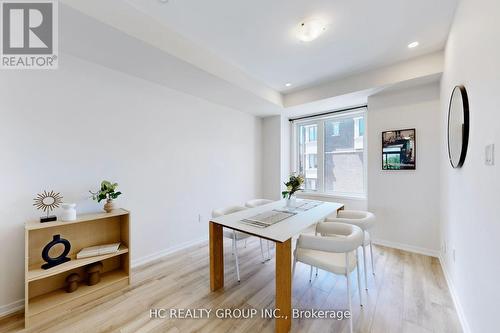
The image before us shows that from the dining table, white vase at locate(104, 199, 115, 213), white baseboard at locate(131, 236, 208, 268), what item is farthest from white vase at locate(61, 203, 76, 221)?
the dining table

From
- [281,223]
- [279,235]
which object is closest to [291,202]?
[281,223]

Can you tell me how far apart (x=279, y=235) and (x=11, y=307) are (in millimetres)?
2466

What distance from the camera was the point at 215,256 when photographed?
6.65 ft

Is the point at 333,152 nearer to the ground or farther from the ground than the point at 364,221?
farther from the ground

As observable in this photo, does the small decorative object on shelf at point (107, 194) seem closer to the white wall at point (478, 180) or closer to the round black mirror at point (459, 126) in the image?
the white wall at point (478, 180)

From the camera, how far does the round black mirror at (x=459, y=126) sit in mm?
1512

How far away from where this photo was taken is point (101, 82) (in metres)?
2.28

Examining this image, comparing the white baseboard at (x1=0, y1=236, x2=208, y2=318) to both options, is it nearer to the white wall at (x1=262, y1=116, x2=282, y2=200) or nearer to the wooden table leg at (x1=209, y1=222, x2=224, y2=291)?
the wooden table leg at (x1=209, y1=222, x2=224, y2=291)

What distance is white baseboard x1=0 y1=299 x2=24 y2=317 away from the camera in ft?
5.58

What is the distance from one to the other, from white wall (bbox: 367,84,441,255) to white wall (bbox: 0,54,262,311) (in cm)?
255

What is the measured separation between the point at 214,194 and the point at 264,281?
180 cm

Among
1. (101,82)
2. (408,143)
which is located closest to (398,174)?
(408,143)

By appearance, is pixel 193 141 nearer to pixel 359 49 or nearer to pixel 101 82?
pixel 101 82

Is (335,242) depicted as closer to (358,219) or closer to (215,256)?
(358,219)
